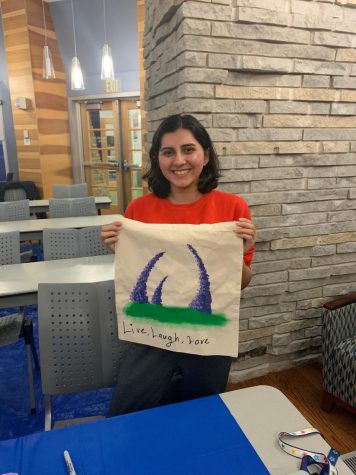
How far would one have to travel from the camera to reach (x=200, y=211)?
4.30 feet

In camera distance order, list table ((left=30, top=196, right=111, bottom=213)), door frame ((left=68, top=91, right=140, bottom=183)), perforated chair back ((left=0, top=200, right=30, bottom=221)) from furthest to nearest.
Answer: door frame ((left=68, top=91, right=140, bottom=183)) → table ((left=30, top=196, right=111, bottom=213)) → perforated chair back ((left=0, top=200, right=30, bottom=221))

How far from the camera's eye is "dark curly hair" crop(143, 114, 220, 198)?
1.29 metres

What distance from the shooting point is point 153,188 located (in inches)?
54.6

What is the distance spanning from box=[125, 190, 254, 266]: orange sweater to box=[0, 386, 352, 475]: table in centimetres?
55

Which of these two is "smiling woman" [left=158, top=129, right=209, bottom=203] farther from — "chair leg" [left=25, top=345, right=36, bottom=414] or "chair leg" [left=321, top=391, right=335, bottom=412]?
"chair leg" [left=321, top=391, right=335, bottom=412]

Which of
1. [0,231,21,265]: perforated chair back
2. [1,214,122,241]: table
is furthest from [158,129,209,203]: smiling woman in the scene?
[1,214,122,241]: table

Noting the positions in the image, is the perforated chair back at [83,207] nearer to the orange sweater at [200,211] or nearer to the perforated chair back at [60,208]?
the perforated chair back at [60,208]

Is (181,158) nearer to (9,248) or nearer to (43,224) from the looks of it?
(9,248)

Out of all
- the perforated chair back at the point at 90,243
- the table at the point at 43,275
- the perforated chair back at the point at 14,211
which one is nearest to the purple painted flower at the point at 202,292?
the table at the point at 43,275

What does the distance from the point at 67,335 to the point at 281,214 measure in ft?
4.85

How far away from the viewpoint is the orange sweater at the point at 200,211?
1306mm

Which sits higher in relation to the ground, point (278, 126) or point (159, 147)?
point (278, 126)

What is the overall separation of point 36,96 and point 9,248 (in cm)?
479

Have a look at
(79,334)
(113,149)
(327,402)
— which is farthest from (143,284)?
(113,149)
